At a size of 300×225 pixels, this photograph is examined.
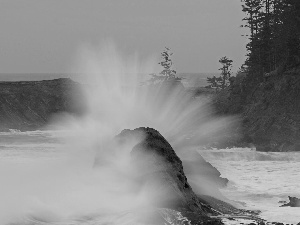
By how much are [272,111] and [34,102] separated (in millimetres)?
38786

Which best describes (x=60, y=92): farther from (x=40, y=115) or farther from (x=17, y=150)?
(x=17, y=150)

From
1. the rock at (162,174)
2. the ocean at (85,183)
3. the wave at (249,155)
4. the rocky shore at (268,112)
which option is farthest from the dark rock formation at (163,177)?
the rocky shore at (268,112)

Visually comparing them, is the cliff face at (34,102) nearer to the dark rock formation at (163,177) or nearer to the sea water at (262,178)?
the sea water at (262,178)

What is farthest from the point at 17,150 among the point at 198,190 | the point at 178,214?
the point at 178,214

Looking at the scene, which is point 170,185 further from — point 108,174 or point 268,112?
point 268,112

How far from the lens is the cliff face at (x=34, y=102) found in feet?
227

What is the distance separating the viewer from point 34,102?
7431 centimetres

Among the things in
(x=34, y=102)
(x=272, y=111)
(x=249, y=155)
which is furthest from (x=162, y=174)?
(x=34, y=102)

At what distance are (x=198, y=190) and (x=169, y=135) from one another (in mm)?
34430

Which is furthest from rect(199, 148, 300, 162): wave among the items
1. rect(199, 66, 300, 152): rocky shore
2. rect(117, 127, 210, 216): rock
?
rect(117, 127, 210, 216): rock

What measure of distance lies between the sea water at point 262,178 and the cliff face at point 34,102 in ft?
114

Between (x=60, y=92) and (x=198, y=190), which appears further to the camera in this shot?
(x=60, y=92)

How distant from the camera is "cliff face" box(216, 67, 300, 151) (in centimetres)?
4453

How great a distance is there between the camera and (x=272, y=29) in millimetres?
62719
